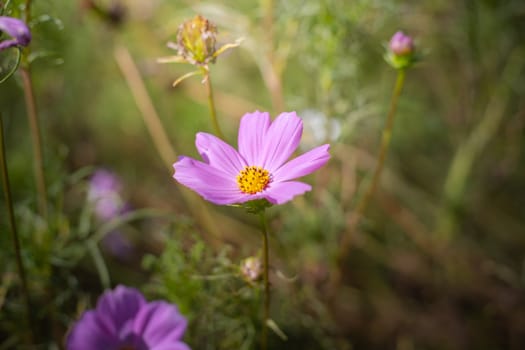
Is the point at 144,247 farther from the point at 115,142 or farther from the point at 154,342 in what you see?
the point at 154,342

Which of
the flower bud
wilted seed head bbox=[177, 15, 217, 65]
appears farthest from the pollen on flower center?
the flower bud

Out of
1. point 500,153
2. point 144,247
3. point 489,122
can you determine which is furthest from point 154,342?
point 500,153

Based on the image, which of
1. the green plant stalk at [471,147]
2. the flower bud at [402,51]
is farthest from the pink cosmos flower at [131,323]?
the green plant stalk at [471,147]

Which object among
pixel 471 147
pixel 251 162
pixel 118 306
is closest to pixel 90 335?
pixel 118 306

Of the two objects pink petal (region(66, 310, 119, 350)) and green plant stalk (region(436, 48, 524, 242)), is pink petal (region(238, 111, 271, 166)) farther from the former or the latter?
green plant stalk (region(436, 48, 524, 242))

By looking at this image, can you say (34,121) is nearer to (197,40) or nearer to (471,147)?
(197,40)

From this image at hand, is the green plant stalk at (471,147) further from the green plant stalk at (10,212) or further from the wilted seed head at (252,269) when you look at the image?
the green plant stalk at (10,212)
